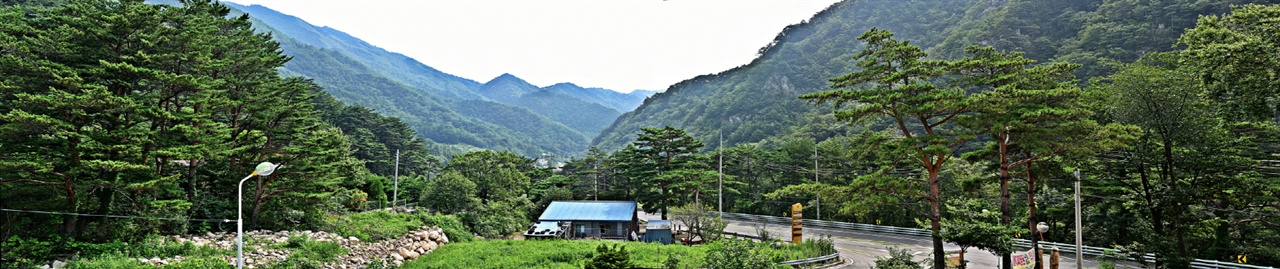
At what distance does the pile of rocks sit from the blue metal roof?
7.41m

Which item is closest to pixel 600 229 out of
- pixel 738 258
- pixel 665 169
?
pixel 665 169

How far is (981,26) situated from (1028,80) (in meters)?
79.4

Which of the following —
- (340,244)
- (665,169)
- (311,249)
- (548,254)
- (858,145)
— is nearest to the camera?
(311,249)

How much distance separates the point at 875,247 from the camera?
28.5m

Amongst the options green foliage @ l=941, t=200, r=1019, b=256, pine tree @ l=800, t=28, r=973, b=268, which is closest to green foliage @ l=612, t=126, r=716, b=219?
pine tree @ l=800, t=28, r=973, b=268

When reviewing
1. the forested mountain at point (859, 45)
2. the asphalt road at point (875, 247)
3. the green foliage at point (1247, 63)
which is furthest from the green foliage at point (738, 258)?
the forested mountain at point (859, 45)

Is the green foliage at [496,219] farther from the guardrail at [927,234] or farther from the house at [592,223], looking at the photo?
the guardrail at [927,234]

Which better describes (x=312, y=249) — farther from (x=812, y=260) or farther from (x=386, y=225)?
(x=812, y=260)

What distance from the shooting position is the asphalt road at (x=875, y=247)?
22641 millimetres

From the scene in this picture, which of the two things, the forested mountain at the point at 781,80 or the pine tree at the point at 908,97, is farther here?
the forested mountain at the point at 781,80

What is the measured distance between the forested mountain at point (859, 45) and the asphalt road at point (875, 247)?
58.7ft

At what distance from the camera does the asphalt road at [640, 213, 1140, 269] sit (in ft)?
74.3

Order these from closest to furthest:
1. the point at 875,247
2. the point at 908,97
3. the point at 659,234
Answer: the point at 908,97, the point at 875,247, the point at 659,234

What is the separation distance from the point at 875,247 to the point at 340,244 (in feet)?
82.4
